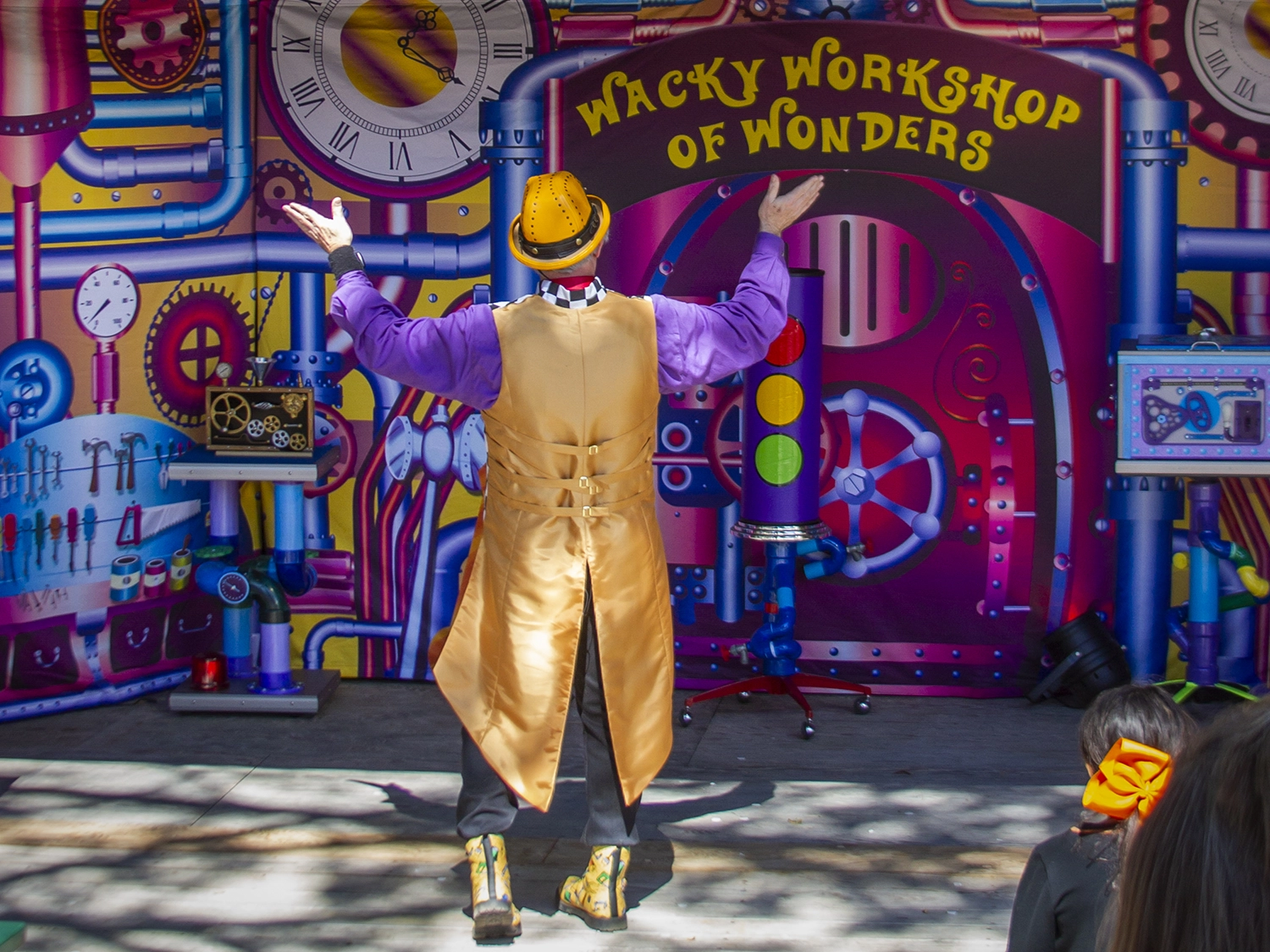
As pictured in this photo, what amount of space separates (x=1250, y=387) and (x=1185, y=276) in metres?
0.61

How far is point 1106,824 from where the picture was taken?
213cm

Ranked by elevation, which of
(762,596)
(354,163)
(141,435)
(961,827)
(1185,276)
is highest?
(354,163)

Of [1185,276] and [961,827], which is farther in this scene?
[1185,276]

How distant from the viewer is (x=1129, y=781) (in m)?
2.04

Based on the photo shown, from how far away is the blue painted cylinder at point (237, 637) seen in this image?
5.29 meters

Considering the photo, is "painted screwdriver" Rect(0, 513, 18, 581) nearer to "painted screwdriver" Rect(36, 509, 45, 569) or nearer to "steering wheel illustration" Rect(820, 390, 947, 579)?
A: "painted screwdriver" Rect(36, 509, 45, 569)

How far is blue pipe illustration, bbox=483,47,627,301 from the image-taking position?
5219 mm

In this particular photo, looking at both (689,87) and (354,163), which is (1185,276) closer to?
(689,87)

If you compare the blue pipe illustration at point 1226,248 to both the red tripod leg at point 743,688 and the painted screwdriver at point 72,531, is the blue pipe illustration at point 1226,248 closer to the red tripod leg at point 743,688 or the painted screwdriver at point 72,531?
the red tripod leg at point 743,688

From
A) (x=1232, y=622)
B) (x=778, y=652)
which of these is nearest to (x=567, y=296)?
(x=778, y=652)

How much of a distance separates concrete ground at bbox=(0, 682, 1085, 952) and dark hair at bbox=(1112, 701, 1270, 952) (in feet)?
7.83

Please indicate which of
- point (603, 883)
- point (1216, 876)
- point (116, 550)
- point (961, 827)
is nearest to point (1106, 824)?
point (1216, 876)

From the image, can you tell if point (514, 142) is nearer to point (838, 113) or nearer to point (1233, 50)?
point (838, 113)

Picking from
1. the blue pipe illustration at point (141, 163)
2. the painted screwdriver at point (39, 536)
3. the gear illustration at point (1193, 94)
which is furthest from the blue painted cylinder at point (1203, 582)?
the painted screwdriver at point (39, 536)
